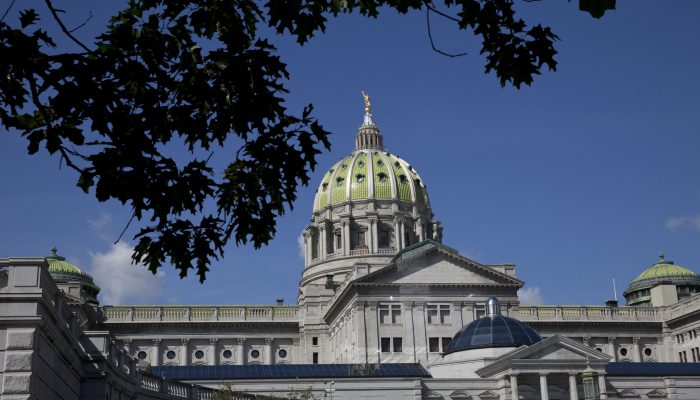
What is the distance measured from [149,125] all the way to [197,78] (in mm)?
811

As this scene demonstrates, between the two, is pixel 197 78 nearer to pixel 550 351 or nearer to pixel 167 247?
pixel 167 247

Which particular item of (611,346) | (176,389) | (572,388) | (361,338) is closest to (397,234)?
(611,346)

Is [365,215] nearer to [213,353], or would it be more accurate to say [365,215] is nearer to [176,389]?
[213,353]

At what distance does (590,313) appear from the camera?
128375mm

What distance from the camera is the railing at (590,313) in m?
126

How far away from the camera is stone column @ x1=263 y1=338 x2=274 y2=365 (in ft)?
409

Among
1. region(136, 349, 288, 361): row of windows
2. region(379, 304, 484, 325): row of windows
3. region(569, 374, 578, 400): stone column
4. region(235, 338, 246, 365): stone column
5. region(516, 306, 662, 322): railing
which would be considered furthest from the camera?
region(516, 306, 662, 322): railing

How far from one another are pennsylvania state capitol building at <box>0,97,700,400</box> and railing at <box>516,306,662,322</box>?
19cm

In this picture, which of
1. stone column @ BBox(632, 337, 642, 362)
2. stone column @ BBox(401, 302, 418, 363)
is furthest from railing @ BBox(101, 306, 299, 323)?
stone column @ BBox(632, 337, 642, 362)

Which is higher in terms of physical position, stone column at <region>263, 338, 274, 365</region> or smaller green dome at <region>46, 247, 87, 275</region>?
smaller green dome at <region>46, 247, 87, 275</region>

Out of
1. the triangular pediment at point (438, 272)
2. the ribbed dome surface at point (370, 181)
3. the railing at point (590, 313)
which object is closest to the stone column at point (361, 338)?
the triangular pediment at point (438, 272)

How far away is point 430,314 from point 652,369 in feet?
97.0

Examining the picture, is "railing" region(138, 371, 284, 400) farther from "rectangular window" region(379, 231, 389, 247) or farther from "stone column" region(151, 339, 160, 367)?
"rectangular window" region(379, 231, 389, 247)

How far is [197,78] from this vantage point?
1228cm
